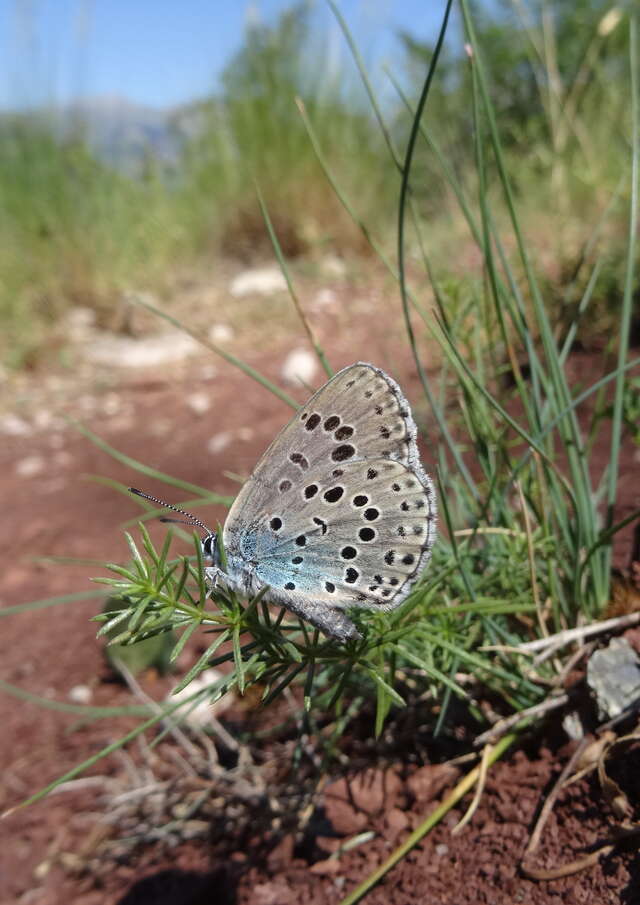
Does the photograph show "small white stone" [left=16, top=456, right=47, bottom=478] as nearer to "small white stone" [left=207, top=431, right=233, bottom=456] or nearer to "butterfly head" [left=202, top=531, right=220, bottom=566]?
"small white stone" [left=207, top=431, right=233, bottom=456]

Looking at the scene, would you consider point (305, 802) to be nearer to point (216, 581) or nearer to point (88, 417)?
point (216, 581)

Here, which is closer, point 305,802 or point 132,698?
point 305,802

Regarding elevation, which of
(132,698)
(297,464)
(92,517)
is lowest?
(132,698)

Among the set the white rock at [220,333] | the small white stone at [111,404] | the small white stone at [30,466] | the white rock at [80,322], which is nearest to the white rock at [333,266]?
the white rock at [220,333]

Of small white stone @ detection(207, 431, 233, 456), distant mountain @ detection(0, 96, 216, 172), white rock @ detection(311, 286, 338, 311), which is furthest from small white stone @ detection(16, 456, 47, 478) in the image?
distant mountain @ detection(0, 96, 216, 172)

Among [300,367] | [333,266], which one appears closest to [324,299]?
[333,266]

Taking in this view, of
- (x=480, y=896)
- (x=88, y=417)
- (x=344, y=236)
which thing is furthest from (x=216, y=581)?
(x=344, y=236)

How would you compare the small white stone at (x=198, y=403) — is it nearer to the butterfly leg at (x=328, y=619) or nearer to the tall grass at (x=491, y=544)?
the tall grass at (x=491, y=544)
